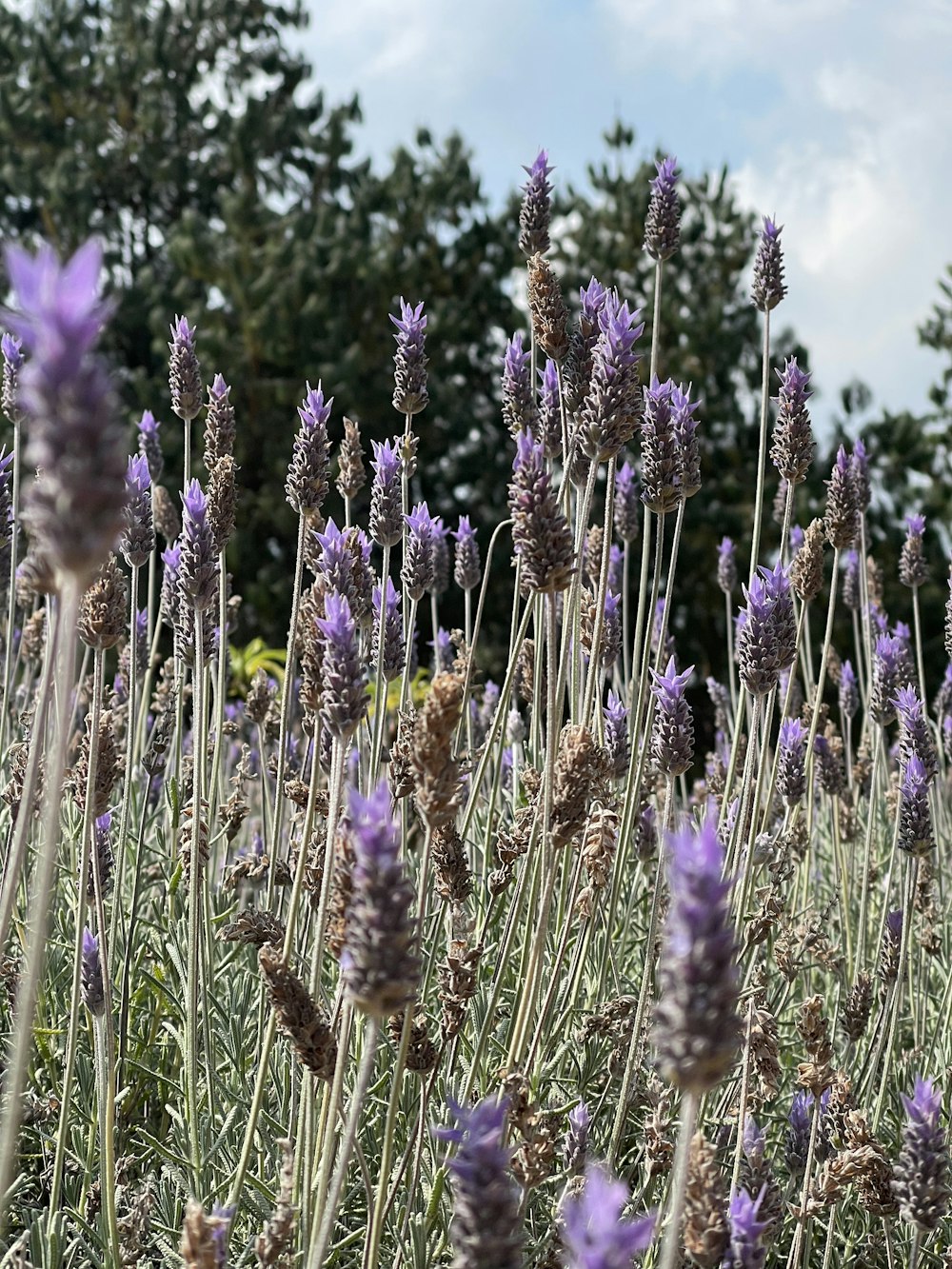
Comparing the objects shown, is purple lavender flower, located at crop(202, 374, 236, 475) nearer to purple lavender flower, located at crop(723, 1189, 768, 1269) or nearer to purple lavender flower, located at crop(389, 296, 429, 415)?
purple lavender flower, located at crop(389, 296, 429, 415)

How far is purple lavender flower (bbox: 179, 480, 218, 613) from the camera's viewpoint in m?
2.13

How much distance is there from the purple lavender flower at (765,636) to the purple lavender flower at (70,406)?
1.38 meters

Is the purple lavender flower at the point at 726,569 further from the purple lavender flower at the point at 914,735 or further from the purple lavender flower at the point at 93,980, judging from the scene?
the purple lavender flower at the point at 93,980

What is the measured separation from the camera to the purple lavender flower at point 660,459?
91.8 inches

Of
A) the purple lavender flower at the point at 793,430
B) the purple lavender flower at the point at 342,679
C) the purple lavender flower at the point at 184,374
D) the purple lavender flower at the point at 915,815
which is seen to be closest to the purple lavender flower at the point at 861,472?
the purple lavender flower at the point at 793,430

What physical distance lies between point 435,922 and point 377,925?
135 cm

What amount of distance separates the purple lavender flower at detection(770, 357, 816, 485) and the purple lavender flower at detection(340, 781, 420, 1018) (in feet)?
5.41

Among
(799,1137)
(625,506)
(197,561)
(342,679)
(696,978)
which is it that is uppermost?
(625,506)

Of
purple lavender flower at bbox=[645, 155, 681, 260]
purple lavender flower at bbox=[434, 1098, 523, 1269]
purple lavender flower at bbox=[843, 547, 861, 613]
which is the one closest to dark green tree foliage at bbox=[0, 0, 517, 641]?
purple lavender flower at bbox=[843, 547, 861, 613]

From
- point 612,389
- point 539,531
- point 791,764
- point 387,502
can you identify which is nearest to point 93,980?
point 539,531

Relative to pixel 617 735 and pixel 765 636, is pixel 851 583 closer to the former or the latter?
pixel 617 735

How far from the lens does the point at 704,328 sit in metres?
11.1

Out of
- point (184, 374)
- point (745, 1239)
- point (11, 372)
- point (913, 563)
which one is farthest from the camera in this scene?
point (913, 563)

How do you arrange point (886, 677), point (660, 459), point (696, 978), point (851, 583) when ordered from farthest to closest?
point (851, 583), point (886, 677), point (660, 459), point (696, 978)
